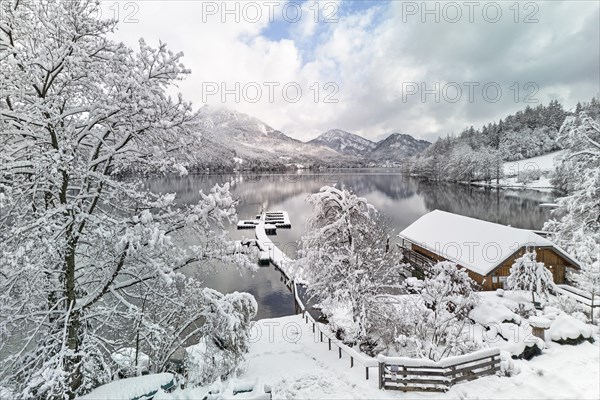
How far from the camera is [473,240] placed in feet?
96.7

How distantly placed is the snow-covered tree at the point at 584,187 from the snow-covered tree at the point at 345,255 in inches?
406

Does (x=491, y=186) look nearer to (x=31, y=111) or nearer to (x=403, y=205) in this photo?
(x=403, y=205)

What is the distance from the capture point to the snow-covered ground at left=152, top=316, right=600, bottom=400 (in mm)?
9812

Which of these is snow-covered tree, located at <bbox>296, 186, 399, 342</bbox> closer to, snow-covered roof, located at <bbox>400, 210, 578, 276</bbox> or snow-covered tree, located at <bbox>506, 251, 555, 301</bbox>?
snow-covered tree, located at <bbox>506, 251, 555, 301</bbox>

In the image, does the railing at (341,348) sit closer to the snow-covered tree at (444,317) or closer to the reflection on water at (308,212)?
the snow-covered tree at (444,317)

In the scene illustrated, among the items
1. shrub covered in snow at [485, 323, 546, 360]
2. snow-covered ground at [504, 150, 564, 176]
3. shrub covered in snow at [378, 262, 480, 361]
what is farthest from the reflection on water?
snow-covered ground at [504, 150, 564, 176]

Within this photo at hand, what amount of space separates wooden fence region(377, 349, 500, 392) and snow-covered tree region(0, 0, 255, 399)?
6755mm

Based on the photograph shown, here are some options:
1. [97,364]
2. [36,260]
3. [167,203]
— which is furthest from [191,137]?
[97,364]

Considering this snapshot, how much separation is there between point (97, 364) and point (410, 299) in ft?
45.5

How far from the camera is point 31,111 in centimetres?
742

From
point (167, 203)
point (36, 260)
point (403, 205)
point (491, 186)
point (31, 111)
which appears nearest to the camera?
point (36, 260)

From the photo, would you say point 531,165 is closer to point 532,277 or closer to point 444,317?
point 532,277

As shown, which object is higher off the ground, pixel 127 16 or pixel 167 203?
pixel 127 16

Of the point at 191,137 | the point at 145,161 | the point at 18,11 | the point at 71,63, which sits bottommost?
the point at 145,161
